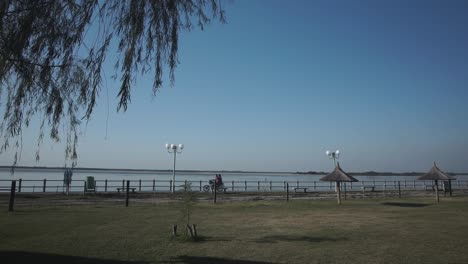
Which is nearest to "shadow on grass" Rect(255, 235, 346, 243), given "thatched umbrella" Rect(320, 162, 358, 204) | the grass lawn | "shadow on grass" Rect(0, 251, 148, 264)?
the grass lawn

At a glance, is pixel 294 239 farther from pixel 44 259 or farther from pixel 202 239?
pixel 44 259

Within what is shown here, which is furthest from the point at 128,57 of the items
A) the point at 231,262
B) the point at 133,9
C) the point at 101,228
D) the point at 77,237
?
the point at 101,228

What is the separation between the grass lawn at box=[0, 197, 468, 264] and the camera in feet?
28.4

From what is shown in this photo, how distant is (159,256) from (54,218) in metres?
8.49

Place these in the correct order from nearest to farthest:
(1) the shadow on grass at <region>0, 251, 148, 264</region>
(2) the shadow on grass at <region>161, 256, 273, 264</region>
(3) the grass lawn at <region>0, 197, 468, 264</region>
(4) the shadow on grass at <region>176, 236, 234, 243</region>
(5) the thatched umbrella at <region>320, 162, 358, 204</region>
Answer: (1) the shadow on grass at <region>0, 251, 148, 264</region> < (2) the shadow on grass at <region>161, 256, 273, 264</region> < (3) the grass lawn at <region>0, 197, 468, 264</region> < (4) the shadow on grass at <region>176, 236, 234, 243</region> < (5) the thatched umbrella at <region>320, 162, 358, 204</region>

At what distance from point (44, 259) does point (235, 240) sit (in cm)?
495

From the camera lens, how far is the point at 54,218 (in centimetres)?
1520

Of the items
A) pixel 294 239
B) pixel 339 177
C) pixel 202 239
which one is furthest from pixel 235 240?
pixel 339 177

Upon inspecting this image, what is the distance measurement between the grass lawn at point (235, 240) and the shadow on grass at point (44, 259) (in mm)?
19

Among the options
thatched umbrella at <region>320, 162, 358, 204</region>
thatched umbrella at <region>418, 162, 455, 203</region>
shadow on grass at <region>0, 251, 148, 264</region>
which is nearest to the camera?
shadow on grass at <region>0, 251, 148, 264</region>

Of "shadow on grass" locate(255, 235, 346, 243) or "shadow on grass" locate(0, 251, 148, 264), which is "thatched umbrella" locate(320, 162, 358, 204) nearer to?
"shadow on grass" locate(255, 235, 346, 243)

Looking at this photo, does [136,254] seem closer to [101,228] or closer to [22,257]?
[22,257]

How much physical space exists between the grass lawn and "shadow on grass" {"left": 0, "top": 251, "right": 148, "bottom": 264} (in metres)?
0.02

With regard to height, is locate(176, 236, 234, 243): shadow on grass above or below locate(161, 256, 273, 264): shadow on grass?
above
